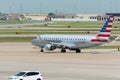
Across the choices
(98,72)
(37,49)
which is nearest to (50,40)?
(37,49)

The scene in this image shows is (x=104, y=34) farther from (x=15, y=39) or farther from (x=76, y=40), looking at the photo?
(x=15, y=39)

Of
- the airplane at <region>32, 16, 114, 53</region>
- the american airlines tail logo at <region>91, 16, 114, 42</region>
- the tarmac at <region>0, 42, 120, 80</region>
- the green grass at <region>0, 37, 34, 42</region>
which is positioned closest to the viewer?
the tarmac at <region>0, 42, 120, 80</region>

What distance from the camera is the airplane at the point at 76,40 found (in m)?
85.1

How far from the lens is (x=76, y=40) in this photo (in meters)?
86.6

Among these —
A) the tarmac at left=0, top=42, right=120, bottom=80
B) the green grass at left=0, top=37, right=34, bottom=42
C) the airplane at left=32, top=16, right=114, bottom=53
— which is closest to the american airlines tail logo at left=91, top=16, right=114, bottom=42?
the airplane at left=32, top=16, right=114, bottom=53

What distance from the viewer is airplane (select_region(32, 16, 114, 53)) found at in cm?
8512

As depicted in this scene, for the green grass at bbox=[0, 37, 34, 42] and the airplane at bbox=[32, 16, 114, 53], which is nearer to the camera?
the airplane at bbox=[32, 16, 114, 53]

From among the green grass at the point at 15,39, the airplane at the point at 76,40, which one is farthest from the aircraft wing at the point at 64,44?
the green grass at the point at 15,39

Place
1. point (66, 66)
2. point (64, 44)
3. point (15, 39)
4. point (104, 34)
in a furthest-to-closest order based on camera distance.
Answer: point (15, 39) → point (64, 44) → point (104, 34) → point (66, 66)

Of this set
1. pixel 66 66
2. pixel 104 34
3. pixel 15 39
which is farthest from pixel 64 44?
pixel 15 39

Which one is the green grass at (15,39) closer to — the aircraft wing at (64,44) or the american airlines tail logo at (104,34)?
the aircraft wing at (64,44)

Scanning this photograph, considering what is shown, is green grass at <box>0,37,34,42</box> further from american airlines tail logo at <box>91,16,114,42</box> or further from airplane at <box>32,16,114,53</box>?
american airlines tail logo at <box>91,16,114,42</box>

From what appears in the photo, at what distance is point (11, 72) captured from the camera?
5606 centimetres

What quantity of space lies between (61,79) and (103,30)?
36340 millimetres
